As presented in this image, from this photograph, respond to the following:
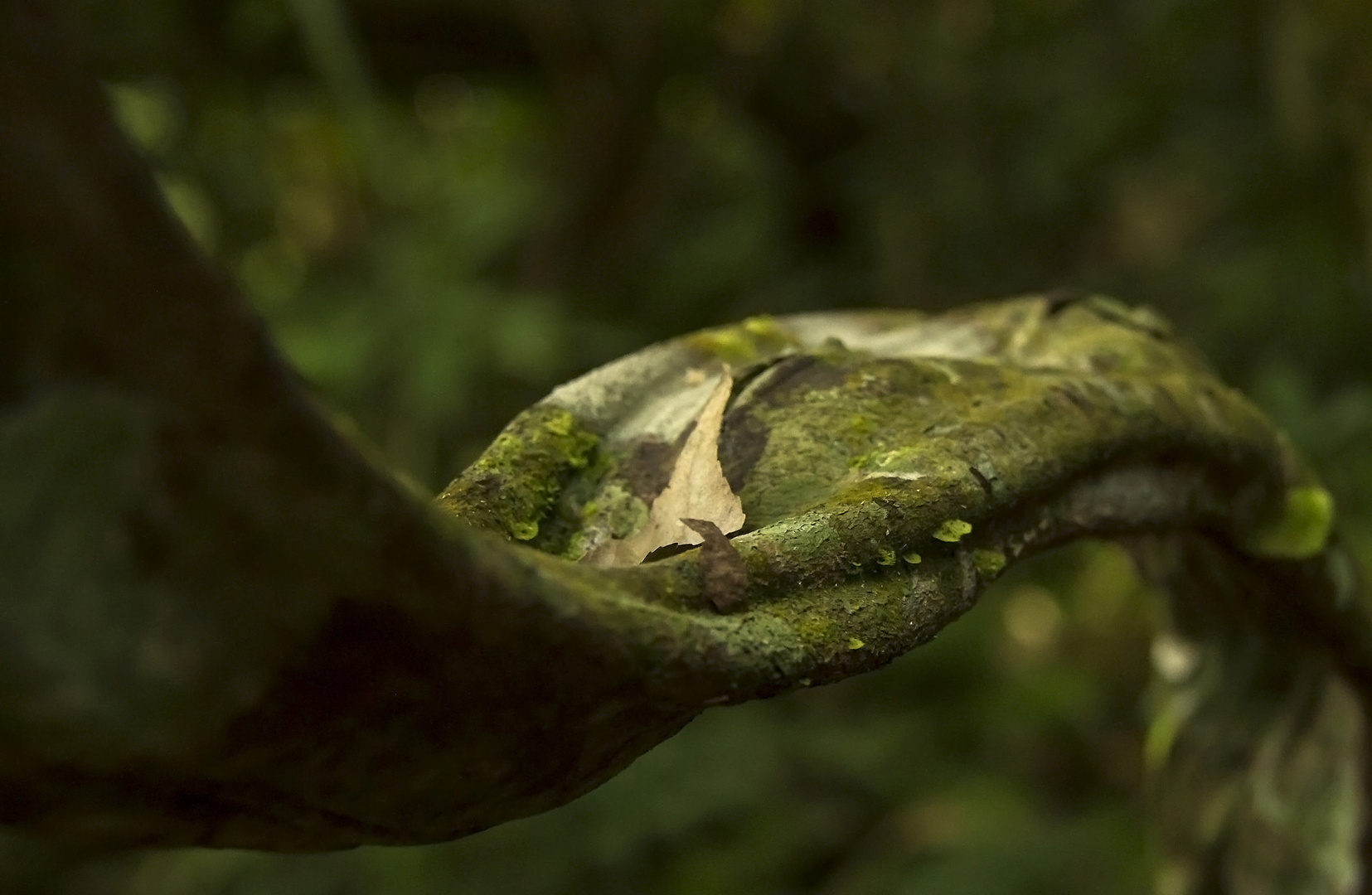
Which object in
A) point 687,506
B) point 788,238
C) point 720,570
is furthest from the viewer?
point 788,238

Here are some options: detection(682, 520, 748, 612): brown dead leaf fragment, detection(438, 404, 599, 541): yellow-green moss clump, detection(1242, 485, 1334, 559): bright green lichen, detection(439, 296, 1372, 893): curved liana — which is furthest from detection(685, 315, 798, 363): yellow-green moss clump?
detection(1242, 485, 1334, 559): bright green lichen

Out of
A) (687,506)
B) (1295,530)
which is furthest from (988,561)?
(1295,530)

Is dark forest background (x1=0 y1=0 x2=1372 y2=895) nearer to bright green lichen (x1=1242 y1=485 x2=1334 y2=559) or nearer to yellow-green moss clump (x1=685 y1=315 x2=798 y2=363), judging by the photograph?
bright green lichen (x1=1242 y1=485 x2=1334 y2=559)

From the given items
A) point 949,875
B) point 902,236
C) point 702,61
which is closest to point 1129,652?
point 949,875

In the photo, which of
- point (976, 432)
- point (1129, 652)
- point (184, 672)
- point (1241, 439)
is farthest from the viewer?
point (1129, 652)

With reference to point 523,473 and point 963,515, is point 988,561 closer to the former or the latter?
point 963,515

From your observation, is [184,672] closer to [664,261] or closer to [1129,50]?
[664,261]

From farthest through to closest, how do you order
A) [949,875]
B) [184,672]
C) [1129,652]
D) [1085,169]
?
[1085,169] → [1129,652] → [949,875] → [184,672]
